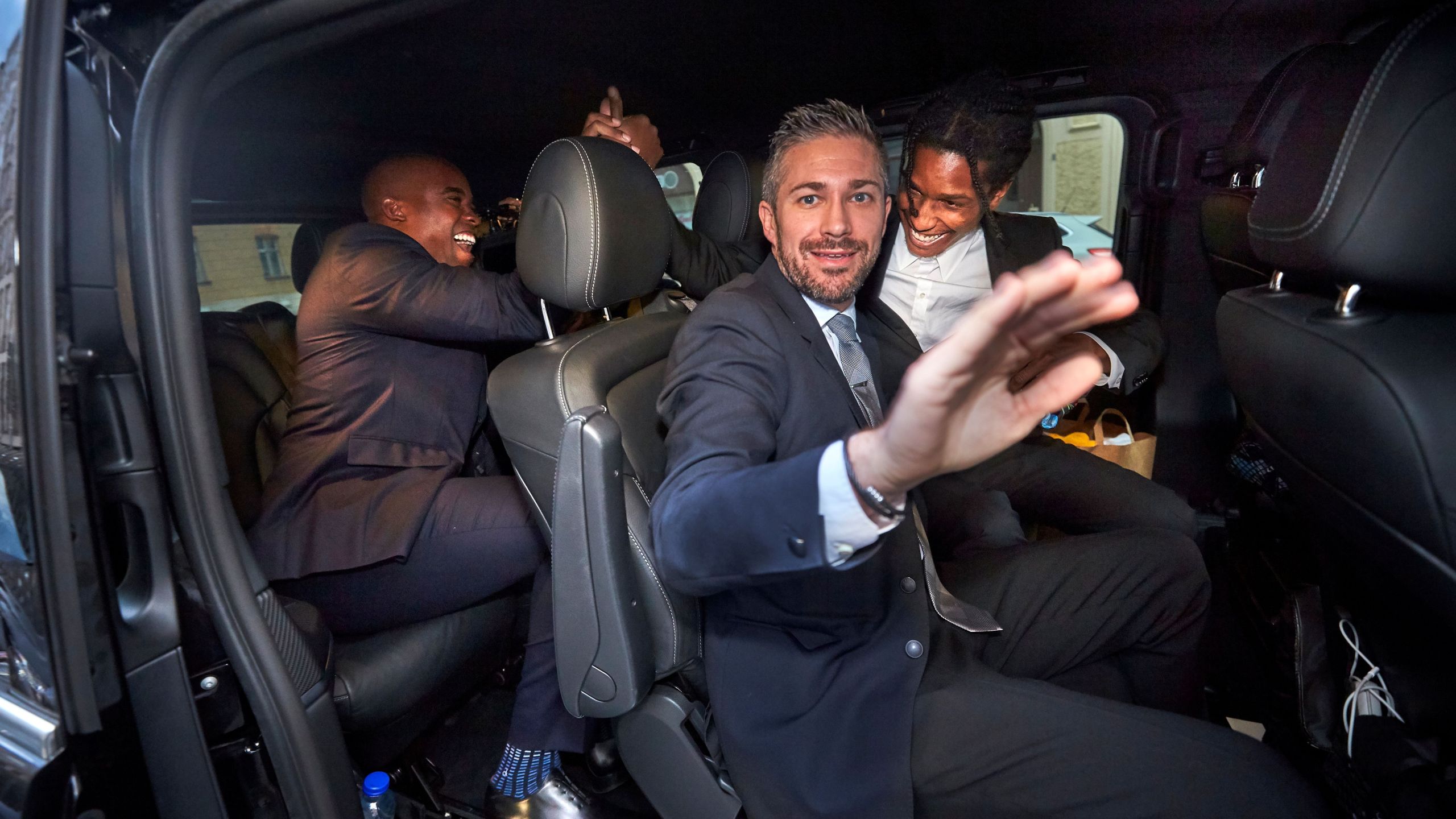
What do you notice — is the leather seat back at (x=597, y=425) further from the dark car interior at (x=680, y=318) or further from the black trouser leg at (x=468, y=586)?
the black trouser leg at (x=468, y=586)

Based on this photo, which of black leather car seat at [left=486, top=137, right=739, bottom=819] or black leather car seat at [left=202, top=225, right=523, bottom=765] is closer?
black leather car seat at [left=486, top=137, right=739, bottom=819]

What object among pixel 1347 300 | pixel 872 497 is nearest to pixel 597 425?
pixel 872 497

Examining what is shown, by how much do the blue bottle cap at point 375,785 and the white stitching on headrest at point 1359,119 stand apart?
75.1 inches

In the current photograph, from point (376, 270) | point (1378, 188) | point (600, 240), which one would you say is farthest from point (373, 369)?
point (1378, 188)

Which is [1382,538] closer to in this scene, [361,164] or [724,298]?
[724,298]

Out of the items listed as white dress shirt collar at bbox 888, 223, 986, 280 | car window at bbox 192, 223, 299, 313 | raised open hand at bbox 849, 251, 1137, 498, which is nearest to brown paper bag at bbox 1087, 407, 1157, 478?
white dress shirt collar at bbox 888, 223, 986, 280

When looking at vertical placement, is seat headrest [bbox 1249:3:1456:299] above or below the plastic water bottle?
above

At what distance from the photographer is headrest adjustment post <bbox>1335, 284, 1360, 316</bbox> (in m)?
0.90

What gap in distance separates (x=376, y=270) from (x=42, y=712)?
1080 millimetres

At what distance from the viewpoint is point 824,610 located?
47.0 inches

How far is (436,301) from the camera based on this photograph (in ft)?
5.82

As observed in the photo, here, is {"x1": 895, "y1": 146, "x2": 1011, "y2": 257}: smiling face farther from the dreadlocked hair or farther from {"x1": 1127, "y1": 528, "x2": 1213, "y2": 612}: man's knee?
{"x1": 1127, "y1": 528, "x2": 1213, "y2": 612}: man's knee

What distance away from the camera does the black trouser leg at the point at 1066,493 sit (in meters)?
2.02

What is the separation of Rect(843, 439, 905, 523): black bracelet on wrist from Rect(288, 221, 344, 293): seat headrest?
259 centimetres
